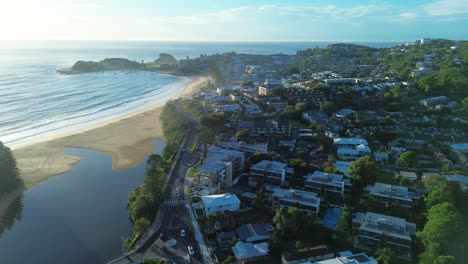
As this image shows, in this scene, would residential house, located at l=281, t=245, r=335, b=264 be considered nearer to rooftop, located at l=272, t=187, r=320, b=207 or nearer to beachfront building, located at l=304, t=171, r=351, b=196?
rooftop, located at l=272, t=187, r=320, b=207

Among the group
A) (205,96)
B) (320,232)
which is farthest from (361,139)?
(205,96)

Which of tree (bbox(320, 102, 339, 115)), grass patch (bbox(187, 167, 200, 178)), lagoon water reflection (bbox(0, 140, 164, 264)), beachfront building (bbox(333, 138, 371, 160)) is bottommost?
lagoon water reflection (bbox(0, 140, 164, 264))

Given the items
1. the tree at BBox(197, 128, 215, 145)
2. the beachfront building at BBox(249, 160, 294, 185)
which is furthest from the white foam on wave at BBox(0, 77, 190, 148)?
the beachfront building at BBox(249, 160, 294, 185)

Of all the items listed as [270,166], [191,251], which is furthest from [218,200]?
[270,166]

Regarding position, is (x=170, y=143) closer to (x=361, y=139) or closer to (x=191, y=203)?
(x=191, y=203)

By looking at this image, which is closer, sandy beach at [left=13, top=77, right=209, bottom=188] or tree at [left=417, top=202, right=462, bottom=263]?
tree at [left=417, top=202, right=462, bottom=263]
